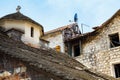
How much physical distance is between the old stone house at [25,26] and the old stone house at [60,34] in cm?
829

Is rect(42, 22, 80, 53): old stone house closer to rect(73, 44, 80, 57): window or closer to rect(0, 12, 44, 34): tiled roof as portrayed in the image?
rect(73, 44, 80, 57): window

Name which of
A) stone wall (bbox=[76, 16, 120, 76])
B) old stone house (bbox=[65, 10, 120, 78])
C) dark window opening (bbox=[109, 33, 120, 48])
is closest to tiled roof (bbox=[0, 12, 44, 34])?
old stone house (bbox=[65, 10, 120, 78])

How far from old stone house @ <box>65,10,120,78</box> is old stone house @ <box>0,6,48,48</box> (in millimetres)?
4029

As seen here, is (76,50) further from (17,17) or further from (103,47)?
(17,17)

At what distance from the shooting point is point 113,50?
76.5 feet

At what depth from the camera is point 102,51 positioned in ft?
79.3

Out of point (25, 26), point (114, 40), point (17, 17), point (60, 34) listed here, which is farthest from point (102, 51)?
point (60, 34)

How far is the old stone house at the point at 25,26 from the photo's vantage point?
21.7m

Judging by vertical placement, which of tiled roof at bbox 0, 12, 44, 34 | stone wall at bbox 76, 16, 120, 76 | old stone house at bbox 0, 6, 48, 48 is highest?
tiled roof at bbox 0, 12, 44, 34

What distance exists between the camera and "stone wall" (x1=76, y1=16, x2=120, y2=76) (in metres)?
23.4

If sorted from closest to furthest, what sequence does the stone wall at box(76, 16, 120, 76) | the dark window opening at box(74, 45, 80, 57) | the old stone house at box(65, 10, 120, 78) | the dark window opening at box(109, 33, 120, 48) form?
1. the old stone house at box(65, 10, 120, 78)
2. the stone wall at box(76, 16, 120, 76)
3. the dark window opening at box(109, 33, 120, 48)
4. the dark window opening at box(74, 45, 80, 57)

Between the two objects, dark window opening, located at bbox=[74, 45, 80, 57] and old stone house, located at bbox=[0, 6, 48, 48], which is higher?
old stone house, located at bbox=[0, 6, 48, 48]

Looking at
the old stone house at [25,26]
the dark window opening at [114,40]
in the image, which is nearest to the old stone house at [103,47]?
the dark window opening at [114,40]

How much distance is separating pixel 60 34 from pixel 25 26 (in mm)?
10656
